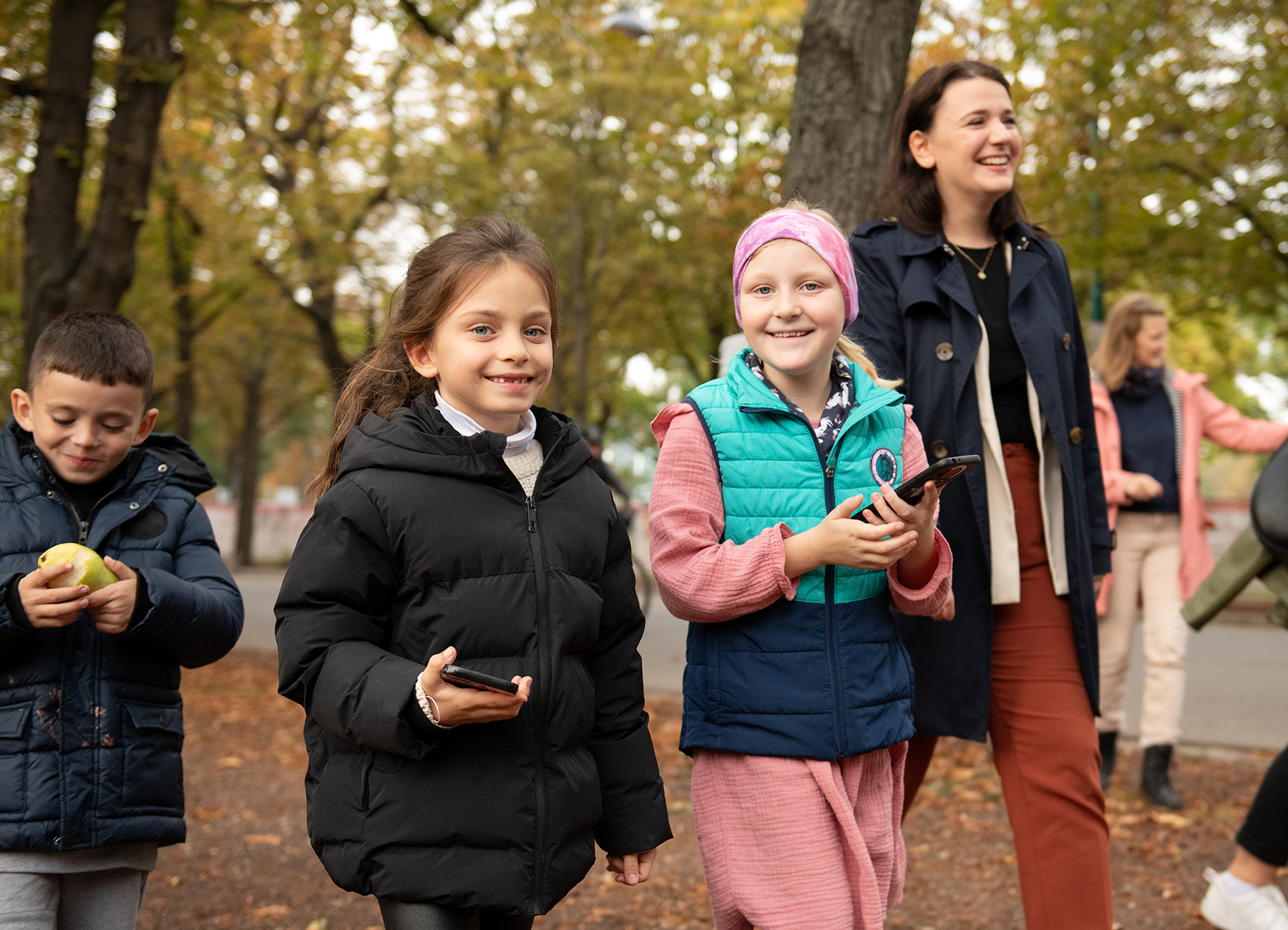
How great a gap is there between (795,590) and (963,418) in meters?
0.82

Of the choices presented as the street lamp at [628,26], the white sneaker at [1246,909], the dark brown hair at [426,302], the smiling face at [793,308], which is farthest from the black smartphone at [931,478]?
the street lamp at [628,26]

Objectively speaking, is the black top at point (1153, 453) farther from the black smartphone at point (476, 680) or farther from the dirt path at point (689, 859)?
the black smartphone at point (476, 680)

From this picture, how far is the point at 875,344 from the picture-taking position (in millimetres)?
3000

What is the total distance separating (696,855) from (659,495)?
292 centimetres

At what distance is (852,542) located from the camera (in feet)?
7.42

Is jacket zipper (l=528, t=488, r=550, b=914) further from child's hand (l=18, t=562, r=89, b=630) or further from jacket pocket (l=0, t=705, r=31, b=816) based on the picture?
jacket pocket (l=0, t=705, r=31, b=816)

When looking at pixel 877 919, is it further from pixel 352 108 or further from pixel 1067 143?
pixel 352 108

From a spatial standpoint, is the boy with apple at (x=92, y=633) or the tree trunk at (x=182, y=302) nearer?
the boy with apple at (x=92, y=633)

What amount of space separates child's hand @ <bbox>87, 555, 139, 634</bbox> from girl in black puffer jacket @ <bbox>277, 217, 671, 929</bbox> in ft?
1.83

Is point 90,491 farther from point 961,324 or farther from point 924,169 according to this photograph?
point 924,169

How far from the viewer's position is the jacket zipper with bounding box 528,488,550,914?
211cm

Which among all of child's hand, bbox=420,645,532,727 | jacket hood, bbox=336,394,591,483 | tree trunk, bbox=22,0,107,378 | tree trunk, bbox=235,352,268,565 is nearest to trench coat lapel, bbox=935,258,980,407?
jacket hood, bbox=336,394,591,483

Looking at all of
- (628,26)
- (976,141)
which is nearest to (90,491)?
(976,141)

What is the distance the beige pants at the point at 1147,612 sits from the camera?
566 centimetres
